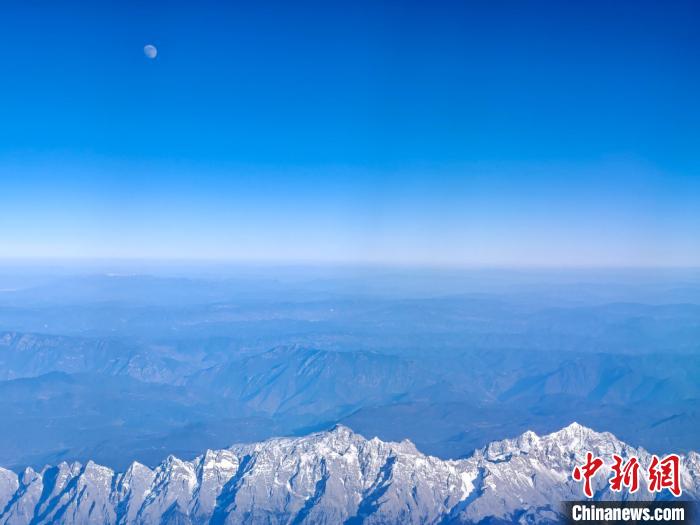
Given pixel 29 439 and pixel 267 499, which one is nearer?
pixel 267 499

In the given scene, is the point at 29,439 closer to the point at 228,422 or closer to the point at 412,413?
the point at 228,422

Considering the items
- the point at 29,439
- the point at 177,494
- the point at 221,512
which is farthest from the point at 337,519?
the point at 29,439

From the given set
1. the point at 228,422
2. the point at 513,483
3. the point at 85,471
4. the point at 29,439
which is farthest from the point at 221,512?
the point at 29,439

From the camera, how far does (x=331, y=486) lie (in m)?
91.6

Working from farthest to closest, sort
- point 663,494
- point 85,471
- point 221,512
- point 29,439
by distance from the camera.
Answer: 1. point 29,439
2. point 85,471
3. point 221,512
4. point 663,494

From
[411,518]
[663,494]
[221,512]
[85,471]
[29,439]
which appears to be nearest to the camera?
[663,494]

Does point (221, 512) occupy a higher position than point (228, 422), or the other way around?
point (221, 512)

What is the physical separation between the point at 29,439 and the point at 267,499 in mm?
129570

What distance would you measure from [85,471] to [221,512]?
24247mm

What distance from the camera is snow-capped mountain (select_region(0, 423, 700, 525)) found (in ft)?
289

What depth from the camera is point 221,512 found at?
9244cm

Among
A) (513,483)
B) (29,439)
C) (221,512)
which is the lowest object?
(29,439)

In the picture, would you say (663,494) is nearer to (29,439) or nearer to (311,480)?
(311,480)

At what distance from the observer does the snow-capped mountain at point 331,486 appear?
289 ft
